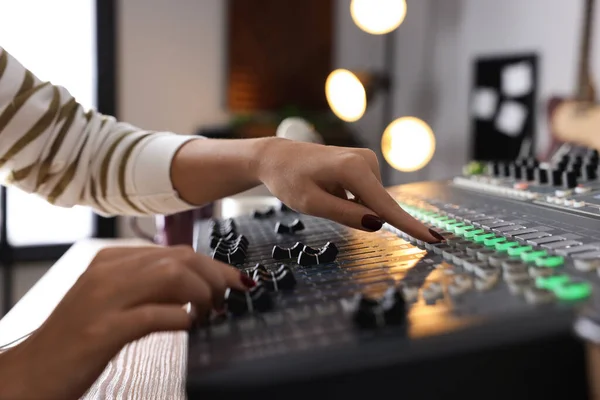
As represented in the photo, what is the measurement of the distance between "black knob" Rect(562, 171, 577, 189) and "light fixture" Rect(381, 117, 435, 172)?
1538 millimetres

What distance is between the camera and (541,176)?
73cm

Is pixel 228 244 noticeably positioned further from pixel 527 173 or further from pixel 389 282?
pixel 527 173

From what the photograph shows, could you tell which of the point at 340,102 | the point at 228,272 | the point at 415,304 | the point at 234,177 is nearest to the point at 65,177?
the point at 234,177

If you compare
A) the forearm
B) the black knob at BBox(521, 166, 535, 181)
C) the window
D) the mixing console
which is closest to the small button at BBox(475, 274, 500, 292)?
the mixing console

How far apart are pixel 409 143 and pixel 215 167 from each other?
1620 millimetres

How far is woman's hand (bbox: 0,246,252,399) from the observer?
0.34 m

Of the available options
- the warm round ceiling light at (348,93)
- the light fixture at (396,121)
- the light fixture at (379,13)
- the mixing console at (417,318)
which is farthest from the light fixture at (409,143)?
the mixing console at (417,318)

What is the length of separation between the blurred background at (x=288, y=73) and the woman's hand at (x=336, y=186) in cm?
168

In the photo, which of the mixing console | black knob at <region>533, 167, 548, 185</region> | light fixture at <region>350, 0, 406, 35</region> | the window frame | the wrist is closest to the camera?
the mixing console

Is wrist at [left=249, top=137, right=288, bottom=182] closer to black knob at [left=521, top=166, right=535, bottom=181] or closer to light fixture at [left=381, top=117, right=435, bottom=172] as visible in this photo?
black knob at [left=521, top=166, right=535, bottom=181]

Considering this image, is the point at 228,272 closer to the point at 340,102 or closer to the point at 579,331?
the point at 579,331

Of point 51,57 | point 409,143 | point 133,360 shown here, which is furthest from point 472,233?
point 51,57

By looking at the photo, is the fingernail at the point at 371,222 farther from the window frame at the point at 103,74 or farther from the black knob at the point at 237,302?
the window frame at the point at 103,74

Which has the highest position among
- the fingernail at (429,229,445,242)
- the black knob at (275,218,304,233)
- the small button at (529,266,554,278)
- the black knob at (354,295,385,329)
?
the small button at (529,266,554,278)
